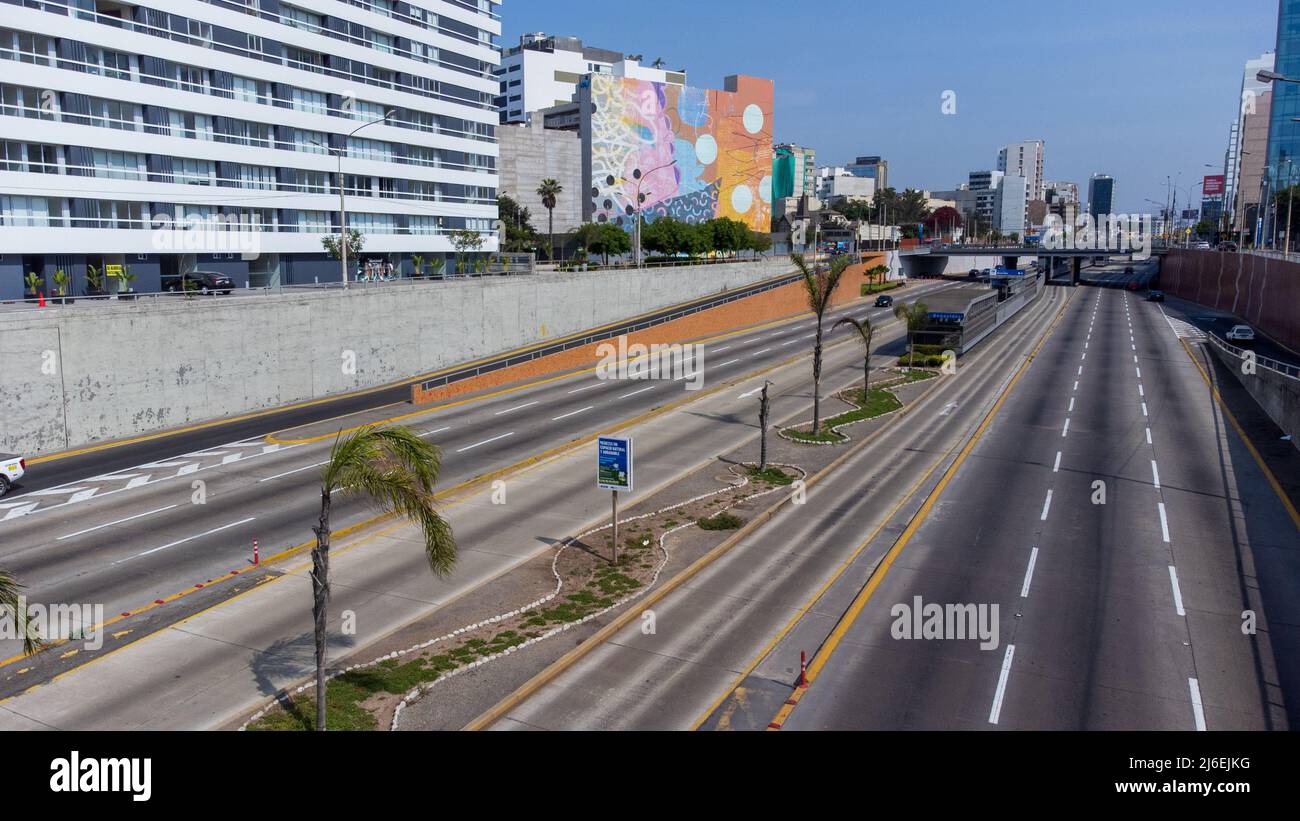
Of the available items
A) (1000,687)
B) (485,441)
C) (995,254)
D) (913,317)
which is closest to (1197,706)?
(1000,687)

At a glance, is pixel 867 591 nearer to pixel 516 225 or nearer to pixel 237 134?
pixel 237 134

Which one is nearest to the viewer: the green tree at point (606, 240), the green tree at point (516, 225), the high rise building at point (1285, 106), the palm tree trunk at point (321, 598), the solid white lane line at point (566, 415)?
the palm tree trunk at point (321, 598)

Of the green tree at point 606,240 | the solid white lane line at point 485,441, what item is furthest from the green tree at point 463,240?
the solid white lane line at point 485,441

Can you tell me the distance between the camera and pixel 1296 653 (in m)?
15.8

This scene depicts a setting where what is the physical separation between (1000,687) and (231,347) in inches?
1358

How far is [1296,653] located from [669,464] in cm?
1822

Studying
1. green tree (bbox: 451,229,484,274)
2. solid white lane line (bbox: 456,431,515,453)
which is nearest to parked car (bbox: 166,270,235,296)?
green tree (bbox: 451,229,484,274)

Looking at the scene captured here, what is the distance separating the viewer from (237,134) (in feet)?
183

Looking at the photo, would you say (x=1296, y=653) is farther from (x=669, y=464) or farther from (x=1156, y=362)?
(x=1156, y=362)

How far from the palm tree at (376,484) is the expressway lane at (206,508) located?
23.4 ft

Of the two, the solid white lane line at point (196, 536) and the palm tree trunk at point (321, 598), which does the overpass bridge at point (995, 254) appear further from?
the palm tree trunk at point (321, 598)

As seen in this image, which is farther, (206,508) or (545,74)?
(545,74)

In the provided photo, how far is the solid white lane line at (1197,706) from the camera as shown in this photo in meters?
13.3

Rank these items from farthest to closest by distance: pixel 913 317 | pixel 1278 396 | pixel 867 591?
pixel 913 317 → pixel 1278 396 → pixel 867 591
